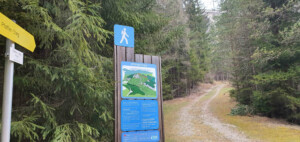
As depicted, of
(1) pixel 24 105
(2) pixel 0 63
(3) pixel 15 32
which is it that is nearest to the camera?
(3) pixel 15 32

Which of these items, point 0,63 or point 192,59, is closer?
point 0,63

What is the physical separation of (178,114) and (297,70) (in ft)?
24.5

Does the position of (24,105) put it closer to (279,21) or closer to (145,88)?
(145,88)

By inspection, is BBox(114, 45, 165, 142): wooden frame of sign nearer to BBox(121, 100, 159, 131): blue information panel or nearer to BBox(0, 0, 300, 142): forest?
BBox(121, 100, 159, 131): blue information panel

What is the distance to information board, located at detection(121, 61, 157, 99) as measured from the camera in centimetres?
338

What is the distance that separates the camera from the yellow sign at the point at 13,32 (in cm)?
198

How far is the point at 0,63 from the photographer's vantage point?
339 cm

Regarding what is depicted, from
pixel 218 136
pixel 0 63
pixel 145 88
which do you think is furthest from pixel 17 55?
pixel 218 136

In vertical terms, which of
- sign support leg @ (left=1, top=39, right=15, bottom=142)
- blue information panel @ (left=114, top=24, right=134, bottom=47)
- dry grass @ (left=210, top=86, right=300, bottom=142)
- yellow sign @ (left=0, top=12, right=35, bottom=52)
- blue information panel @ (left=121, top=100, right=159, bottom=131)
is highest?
blue information panel @ (left=114, top=24, right=134, bottom=47)

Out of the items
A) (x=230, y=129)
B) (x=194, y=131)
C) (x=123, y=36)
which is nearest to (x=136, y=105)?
(x=123, y=36)

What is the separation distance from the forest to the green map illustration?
26 cm

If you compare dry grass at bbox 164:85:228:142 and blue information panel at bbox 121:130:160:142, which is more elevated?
blue information panel at bbox 121:130:160:142

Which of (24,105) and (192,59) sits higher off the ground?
(192,59)

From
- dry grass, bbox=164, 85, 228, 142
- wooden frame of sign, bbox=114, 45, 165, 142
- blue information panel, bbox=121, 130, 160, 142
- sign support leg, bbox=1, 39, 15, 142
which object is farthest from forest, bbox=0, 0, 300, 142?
dry grass, bbox=164, 85, 228, 142
